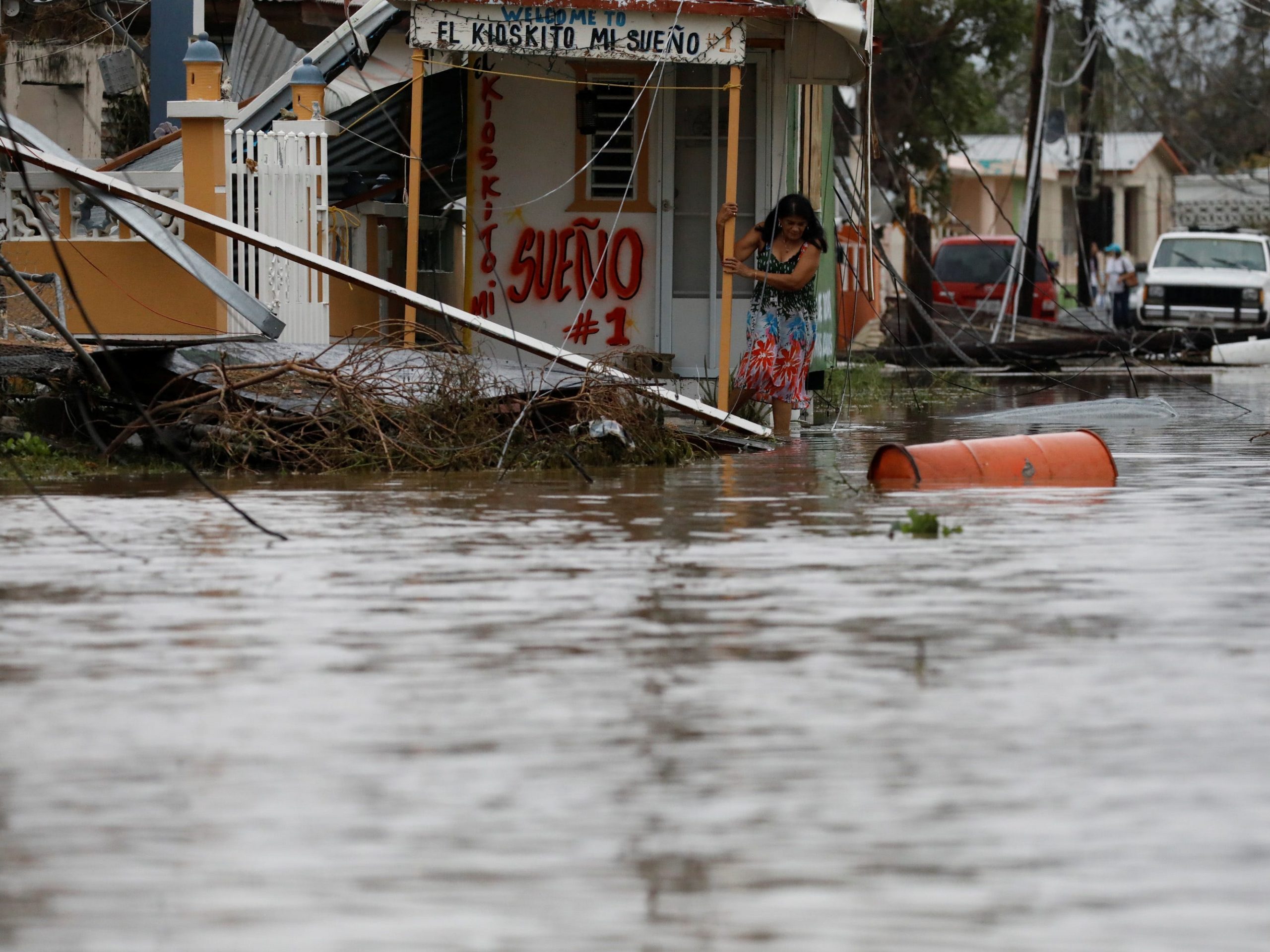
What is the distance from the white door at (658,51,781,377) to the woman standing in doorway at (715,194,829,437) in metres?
0.80

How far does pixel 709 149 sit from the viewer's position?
1634cm

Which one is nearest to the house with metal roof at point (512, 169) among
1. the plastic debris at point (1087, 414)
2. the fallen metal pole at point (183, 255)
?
the fallen metal pole at point (183, 255)

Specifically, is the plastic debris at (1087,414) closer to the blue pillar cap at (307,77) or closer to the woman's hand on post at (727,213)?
the woman's hand on post at (727,213)

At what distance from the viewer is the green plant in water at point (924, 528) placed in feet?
29.3

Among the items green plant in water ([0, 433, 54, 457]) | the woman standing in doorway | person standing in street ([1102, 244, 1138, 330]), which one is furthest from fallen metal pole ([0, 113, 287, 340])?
person standing in street ([1102, 244, 1138, 330])

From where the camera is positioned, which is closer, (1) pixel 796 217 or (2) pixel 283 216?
(1) pixel 796 217

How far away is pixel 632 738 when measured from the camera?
17.1 ft

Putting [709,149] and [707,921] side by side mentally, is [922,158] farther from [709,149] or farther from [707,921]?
[707,921]

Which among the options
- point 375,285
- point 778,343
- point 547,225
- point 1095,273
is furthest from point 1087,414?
point 1095,273

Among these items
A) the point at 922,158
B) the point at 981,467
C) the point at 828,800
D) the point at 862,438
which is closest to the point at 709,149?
the point at 862,438

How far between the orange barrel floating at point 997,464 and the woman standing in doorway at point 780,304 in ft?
10.3

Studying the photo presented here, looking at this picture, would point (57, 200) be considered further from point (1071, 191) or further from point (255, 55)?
point (1071, 191)

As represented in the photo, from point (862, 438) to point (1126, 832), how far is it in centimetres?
1072

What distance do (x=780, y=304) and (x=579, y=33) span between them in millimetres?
2353
